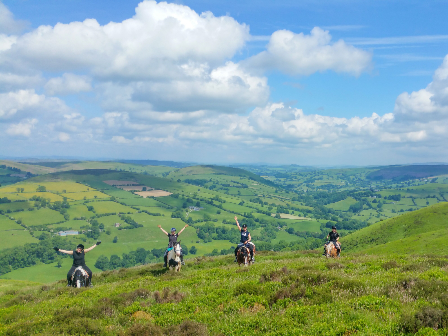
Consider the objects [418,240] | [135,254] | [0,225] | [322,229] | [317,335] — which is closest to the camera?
[317,335]

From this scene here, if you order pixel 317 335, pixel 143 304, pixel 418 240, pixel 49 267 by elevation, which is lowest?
pixel 49 267

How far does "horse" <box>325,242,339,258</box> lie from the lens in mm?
28172

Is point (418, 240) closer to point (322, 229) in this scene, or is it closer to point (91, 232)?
point (322, 229)

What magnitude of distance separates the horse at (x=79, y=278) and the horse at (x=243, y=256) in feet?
37.8

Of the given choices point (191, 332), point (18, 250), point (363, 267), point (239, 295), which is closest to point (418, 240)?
point (363, 267)

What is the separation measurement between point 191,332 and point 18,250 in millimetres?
161727

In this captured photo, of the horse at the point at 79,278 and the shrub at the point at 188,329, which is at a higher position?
the shrub at the point at 188,329

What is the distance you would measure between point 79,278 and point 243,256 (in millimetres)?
12350

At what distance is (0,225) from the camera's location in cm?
17050

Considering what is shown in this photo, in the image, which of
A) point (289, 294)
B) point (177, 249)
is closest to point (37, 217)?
point (177, 249)

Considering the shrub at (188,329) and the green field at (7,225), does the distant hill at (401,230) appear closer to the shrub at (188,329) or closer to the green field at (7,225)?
the shrub at (188,329)

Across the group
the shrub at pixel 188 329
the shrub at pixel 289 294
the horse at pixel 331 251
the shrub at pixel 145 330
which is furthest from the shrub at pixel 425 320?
the horse at pixel 331 251

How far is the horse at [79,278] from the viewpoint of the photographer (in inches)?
845

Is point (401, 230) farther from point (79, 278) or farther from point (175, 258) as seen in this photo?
point (79, 278)
